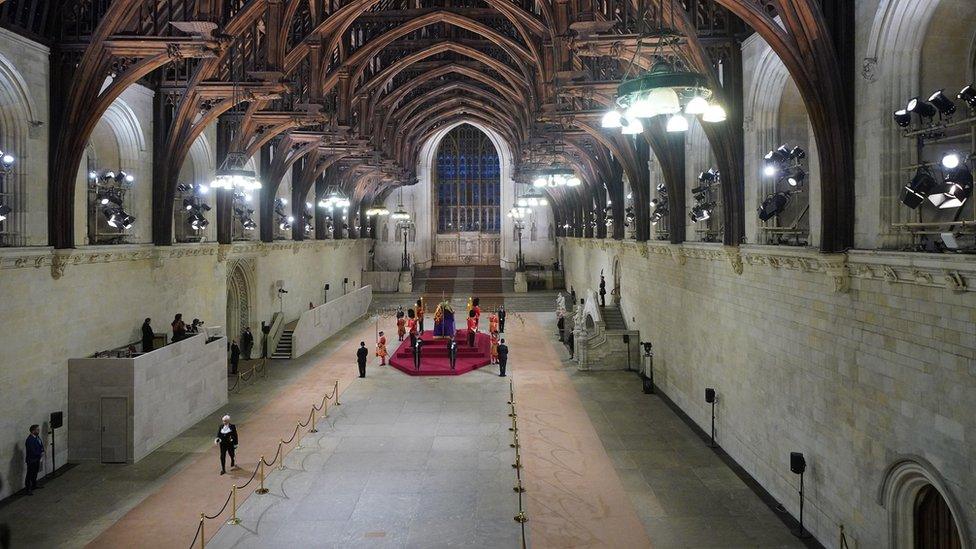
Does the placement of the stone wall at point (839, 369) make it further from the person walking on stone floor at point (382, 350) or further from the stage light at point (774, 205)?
the person walking on stone floor at point (382, 350)

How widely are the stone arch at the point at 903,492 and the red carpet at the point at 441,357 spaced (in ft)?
51.7

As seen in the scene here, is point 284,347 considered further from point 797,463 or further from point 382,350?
point 797,463

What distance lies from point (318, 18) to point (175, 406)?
11178 millimetres

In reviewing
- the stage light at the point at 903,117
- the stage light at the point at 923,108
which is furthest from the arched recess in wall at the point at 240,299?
the stage light at the point at 923,108

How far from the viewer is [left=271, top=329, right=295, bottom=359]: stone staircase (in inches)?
1016

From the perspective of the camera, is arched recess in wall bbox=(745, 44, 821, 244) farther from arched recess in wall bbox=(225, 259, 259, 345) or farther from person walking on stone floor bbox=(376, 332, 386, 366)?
arched recess in wall bbox=(225, 259, 259, 345)

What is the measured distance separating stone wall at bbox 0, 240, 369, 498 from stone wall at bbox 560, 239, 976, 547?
13800 millimetres

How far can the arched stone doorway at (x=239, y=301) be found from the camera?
2472 cm

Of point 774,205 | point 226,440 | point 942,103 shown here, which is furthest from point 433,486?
point 942,103

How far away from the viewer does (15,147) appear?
12500 millimetres

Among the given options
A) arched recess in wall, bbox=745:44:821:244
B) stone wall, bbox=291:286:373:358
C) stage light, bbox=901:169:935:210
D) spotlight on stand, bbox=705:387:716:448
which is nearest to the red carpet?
stone wall, bbox=291:286:373:358

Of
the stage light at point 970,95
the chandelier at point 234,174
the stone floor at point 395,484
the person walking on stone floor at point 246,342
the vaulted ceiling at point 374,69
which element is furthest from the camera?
the person walking on stone floor at point 246,342

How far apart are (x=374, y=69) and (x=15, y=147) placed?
55.7 ft

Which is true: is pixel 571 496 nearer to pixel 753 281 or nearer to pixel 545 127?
pixel 753 281
